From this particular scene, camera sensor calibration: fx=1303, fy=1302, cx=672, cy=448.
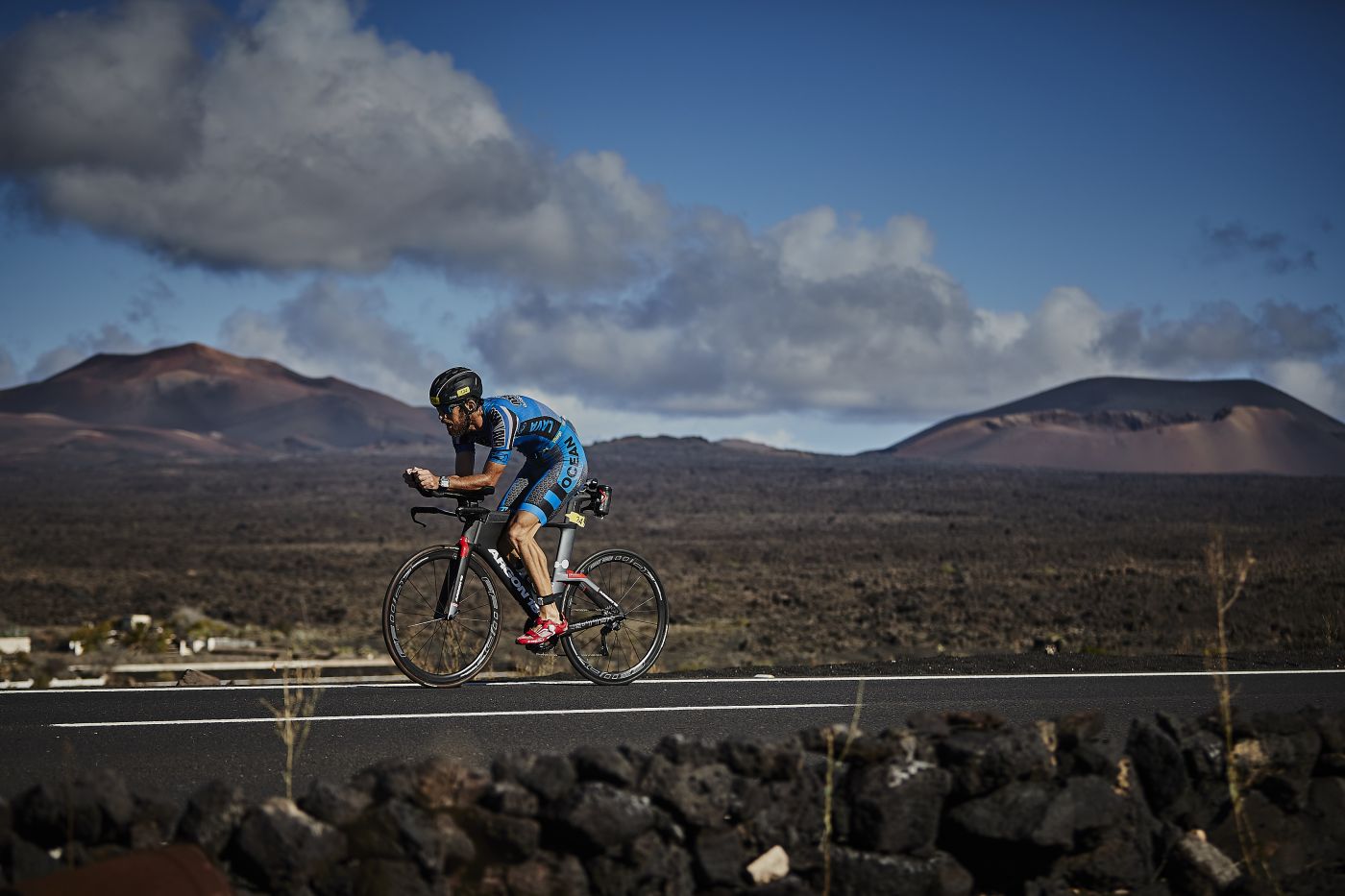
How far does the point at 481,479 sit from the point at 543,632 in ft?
3.81

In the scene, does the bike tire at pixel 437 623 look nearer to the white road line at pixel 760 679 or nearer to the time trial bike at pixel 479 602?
the time trial bike at pixel 479 602

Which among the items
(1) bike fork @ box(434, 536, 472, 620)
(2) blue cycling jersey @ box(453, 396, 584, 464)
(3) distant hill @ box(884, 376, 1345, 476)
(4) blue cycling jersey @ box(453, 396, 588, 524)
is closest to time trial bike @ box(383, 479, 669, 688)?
(1) bike fork @ box(434, 536, 472, 620)

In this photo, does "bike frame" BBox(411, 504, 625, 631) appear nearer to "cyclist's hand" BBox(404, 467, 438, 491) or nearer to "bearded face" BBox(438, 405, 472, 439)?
"cyclist's hand" BBox(404, 467, 438, 491)

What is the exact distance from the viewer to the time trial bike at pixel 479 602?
29.0 ft

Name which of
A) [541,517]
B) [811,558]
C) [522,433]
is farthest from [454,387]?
[811,558]

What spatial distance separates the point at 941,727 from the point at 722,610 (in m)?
25.9

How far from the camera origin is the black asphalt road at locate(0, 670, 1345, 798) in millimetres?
6809

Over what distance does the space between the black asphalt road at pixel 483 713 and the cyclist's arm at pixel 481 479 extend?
1417 mm

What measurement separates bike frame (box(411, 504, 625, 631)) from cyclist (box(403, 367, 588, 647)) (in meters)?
0.07

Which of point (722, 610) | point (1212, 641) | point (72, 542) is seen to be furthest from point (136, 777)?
point (72, 542)

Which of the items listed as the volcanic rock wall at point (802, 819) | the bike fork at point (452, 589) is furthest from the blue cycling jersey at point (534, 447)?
the volcanic rock wall at point (802, 819)

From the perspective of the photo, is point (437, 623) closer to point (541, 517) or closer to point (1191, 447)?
point (541, 517)

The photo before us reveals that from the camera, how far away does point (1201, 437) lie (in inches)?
7387

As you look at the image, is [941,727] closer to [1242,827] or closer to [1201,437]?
[1242,827]
